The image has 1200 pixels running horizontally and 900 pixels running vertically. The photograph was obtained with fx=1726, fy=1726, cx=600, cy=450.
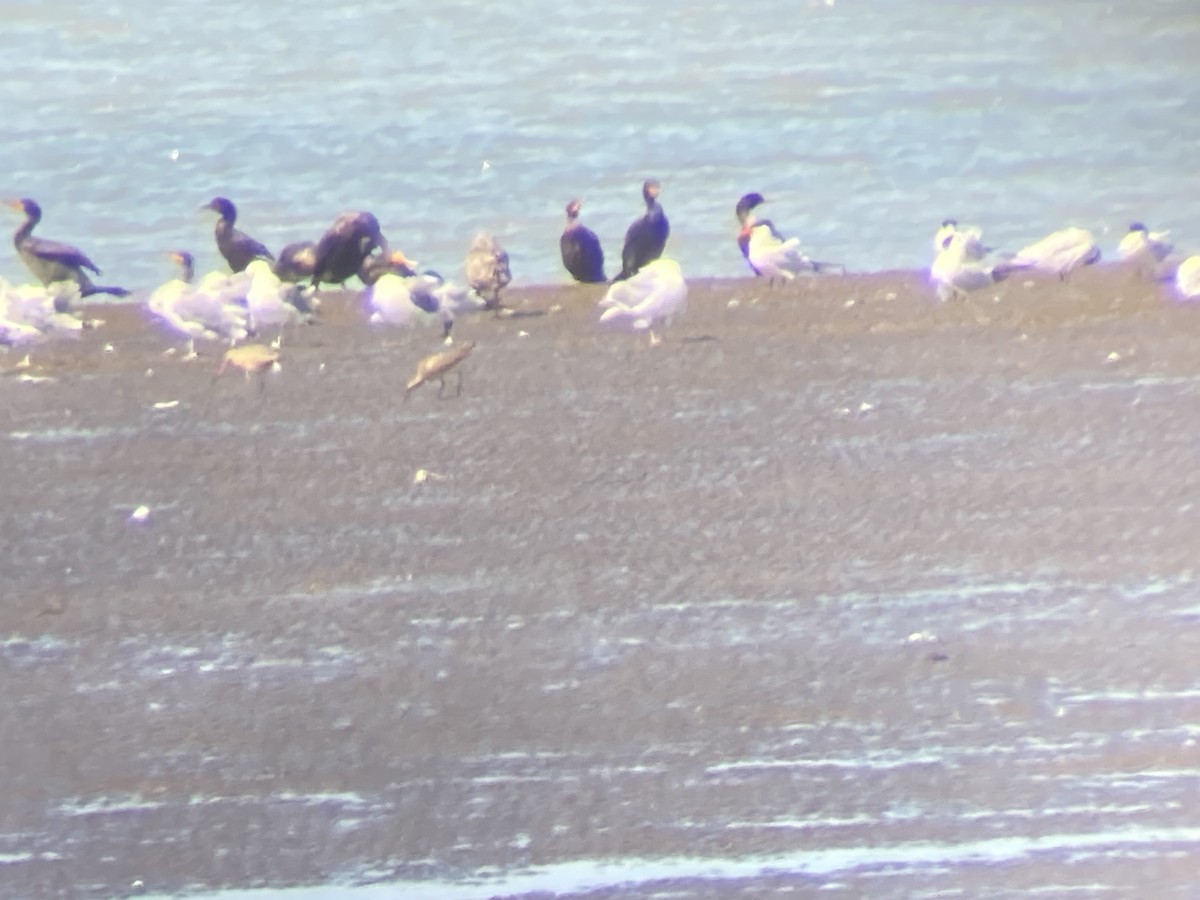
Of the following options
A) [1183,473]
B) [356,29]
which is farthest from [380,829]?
[356,29]

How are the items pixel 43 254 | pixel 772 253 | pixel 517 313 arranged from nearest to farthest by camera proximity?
pixel 43 254 < pixel 772 253 < pixel 517 313

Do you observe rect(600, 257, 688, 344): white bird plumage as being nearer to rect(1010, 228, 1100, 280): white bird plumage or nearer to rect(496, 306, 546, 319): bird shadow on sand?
rect(496, 306, 546, 319): bird shadow on sand

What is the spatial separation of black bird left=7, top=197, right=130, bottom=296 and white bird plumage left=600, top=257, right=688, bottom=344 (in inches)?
33.7

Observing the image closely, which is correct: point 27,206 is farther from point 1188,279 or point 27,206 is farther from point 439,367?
point 1188,279

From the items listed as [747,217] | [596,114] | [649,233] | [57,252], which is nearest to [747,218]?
[747,217]

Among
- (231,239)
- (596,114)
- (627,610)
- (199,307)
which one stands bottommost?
(627,610)

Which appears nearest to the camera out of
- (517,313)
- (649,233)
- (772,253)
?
(772,253)

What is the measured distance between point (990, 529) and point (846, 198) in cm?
82

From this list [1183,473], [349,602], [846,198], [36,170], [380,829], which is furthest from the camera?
[846,198]

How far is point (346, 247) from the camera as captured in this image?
2.93 meters

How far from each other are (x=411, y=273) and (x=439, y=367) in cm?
31

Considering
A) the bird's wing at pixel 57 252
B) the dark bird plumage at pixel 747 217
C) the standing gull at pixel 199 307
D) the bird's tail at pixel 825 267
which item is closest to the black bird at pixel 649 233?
the dark bird plumage at pixel 747 217

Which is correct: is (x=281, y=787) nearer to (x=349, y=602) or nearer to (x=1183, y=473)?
(x=349, y=602)

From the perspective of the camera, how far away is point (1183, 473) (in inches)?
93.8
